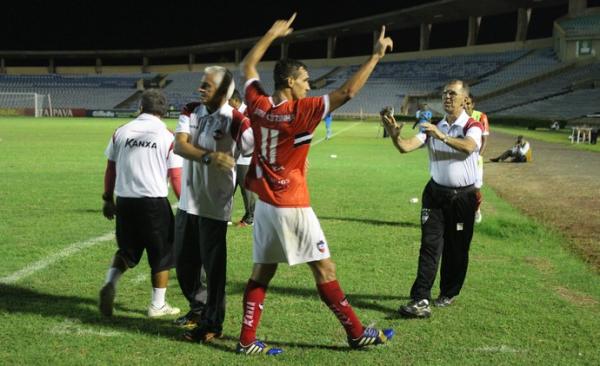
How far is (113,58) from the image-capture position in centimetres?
9606

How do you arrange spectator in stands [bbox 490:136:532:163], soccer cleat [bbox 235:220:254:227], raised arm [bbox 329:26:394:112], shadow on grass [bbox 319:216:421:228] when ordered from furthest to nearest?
1. spectator in stands [bbox 490:136:532:163]
2. shadow on grass [bbox 319:216:421:228]
3. soccer cleat [bbox 235:220:254:227]
4. raised arm [bbox 329:26:394:112]

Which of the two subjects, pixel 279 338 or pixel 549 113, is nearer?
pixel 279 338

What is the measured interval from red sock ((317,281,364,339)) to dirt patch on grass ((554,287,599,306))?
2537mm

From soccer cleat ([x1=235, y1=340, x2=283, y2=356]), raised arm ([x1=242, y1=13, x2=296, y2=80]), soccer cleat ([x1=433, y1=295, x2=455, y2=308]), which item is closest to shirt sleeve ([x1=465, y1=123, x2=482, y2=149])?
soccer cleat ([x1=433, y1=295, x2=455, y2=308])

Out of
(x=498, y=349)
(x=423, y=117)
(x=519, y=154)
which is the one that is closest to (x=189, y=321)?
(x=498, y=349)

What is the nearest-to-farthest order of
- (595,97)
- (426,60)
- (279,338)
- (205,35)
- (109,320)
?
(279,338) < (109,320) < (595,97) < (426,60) < (205,35)

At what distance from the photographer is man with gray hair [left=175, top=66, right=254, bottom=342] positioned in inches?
180

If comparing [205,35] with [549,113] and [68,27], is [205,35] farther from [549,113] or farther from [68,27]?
[549,113]

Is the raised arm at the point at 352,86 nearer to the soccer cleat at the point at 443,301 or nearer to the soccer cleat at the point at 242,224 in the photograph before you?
the soccer cleat at the point at 443,301

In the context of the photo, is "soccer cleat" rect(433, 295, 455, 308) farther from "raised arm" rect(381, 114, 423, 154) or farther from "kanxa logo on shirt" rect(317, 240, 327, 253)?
"kanxa logo on shirt" rect(317, 240, 327, 253)

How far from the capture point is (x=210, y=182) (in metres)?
4.73

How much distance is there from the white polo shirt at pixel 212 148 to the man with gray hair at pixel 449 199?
164 centimetres

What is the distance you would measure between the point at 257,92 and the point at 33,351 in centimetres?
244

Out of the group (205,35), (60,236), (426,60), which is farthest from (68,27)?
(60,236)
